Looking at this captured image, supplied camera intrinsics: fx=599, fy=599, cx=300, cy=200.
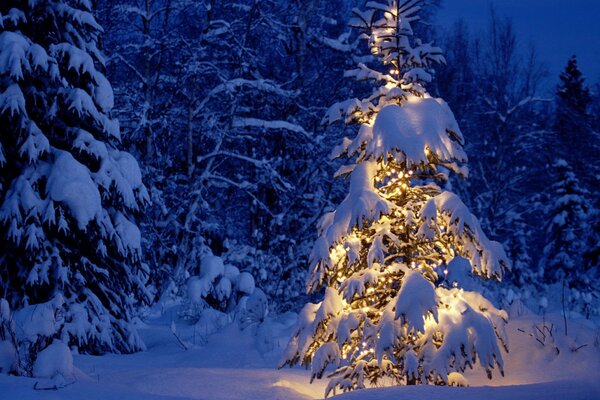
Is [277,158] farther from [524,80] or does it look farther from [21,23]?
[524,80]

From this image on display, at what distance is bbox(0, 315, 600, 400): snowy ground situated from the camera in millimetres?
4500

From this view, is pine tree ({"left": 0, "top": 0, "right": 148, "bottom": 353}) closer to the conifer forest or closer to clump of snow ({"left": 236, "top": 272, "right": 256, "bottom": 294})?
the conifer forest

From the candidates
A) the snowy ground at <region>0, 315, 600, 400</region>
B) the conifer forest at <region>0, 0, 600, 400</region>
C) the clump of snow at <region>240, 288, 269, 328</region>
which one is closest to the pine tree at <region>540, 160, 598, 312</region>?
the conifer forest at <region>0, 0, 600, 400</region>

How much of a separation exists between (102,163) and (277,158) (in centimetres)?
978

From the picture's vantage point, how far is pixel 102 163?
9.19 m

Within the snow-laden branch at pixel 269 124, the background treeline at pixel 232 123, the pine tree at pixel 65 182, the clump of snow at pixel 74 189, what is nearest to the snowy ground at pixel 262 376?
the pine tree at pixel 65 182

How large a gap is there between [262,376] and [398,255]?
2.03m

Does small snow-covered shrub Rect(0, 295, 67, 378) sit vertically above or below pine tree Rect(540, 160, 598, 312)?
below

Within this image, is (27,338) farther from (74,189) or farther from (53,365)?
(74,189)

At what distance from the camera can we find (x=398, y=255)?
5965 millimetres

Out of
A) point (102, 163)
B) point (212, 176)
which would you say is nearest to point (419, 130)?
point (102, 163)

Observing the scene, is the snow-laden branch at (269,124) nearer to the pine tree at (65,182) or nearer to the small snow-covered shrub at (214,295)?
the small snow-covered shrub at (214,295)

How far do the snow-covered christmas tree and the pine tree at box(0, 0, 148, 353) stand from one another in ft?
13.8

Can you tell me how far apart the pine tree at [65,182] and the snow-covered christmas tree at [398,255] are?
4192 mm
